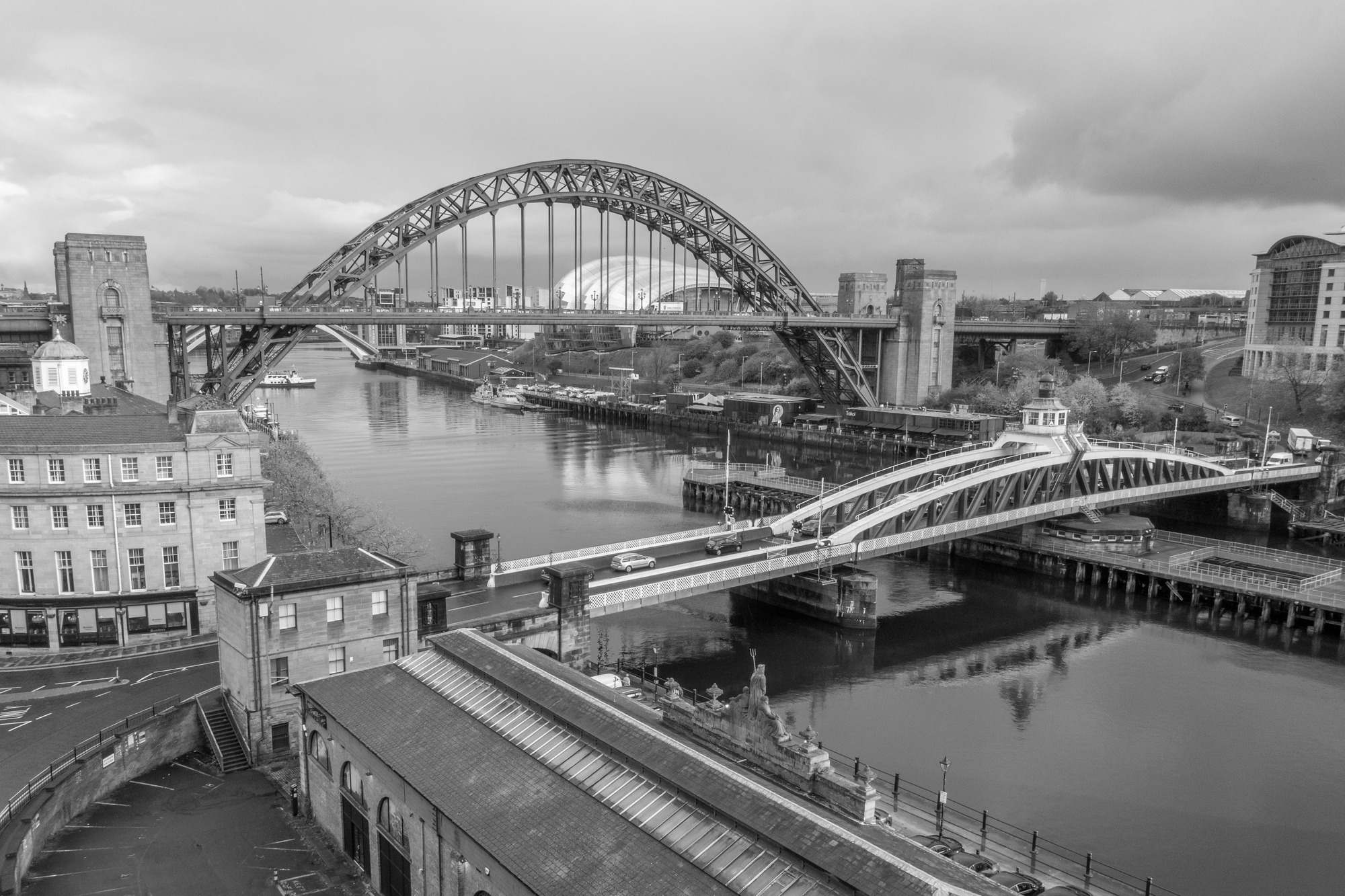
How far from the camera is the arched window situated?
19.8m

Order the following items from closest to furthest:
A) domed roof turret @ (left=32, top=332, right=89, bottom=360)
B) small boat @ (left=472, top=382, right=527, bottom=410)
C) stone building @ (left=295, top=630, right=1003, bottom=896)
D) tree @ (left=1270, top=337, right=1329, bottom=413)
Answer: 1. stone building @ (left=295, top=630, right=1003, bottom=896)
2. domed roof turret @ (left=32, top=332, right=89, bottom=360)
3. tree @ (left=1270, top=337, right=1329, bottom=413)
4. small boat @ (left=472, top=382, right=527, bottom=410)

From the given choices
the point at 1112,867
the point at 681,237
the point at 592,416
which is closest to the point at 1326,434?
the point at 681,237

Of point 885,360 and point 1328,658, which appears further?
point 885,360

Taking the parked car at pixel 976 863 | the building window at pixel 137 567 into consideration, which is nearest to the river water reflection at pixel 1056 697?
the parked car at pixel 976 863

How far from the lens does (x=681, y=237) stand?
264 ft

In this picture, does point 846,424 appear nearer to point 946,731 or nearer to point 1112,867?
point 946,731

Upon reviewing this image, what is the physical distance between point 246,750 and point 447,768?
9.39 m

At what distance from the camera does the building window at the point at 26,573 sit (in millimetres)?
29797

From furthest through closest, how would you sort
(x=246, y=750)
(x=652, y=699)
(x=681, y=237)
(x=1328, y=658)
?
(x=681, y=237) → (x=1328, y=658) → (x=652, y=699) → (x=246, y=750)

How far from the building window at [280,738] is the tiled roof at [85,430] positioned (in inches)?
467

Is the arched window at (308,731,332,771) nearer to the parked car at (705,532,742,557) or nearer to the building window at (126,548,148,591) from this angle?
the building window at (126,548,148,591)

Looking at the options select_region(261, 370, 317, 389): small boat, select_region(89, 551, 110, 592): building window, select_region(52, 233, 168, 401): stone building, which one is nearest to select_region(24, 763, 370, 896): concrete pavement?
select_region(89, 551, 110, 592): building window

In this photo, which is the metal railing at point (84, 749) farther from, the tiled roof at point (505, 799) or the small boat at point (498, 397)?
the small boat at point (498, 397)

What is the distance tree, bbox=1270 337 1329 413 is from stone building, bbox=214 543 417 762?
74.8 meters
